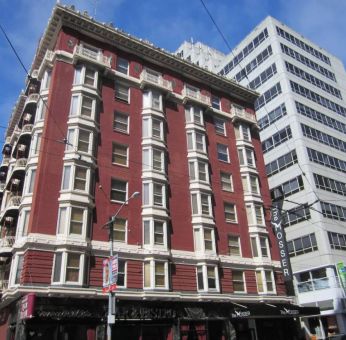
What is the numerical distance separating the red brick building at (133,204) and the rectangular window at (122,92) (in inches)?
4.2

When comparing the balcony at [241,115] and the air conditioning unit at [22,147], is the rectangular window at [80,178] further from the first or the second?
the balcony at [241,115]

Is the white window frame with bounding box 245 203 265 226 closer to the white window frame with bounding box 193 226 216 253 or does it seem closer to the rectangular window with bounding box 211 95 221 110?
the white window frame with bounding box 193 226 216 253

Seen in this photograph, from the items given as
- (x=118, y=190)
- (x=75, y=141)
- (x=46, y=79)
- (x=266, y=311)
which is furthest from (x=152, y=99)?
(x=266, y=311)

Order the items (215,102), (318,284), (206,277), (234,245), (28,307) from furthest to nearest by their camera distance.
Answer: (318,284) < (215,102) < (234,245) < (206,277) < (28,307)

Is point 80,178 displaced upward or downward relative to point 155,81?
downward

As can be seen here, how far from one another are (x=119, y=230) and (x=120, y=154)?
680cm

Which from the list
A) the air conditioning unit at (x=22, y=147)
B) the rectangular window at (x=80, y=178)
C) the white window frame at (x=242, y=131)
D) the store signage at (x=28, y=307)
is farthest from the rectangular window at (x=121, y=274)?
the white window frame at (x=242, y=131)

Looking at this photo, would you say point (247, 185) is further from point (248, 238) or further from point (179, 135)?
point (179, 135)

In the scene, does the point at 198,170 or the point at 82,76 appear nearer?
the point at 82,76

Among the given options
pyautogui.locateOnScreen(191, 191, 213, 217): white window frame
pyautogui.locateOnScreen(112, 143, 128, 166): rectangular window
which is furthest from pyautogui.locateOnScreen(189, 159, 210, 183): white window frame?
pyautogui.locateOnScreen(112, 143, 128, 166): rectangular window

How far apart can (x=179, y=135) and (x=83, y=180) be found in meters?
11.8

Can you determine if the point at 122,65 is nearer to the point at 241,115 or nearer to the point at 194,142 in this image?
the point at 194,142

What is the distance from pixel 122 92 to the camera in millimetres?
35000

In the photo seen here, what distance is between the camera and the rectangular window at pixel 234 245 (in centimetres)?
3367
